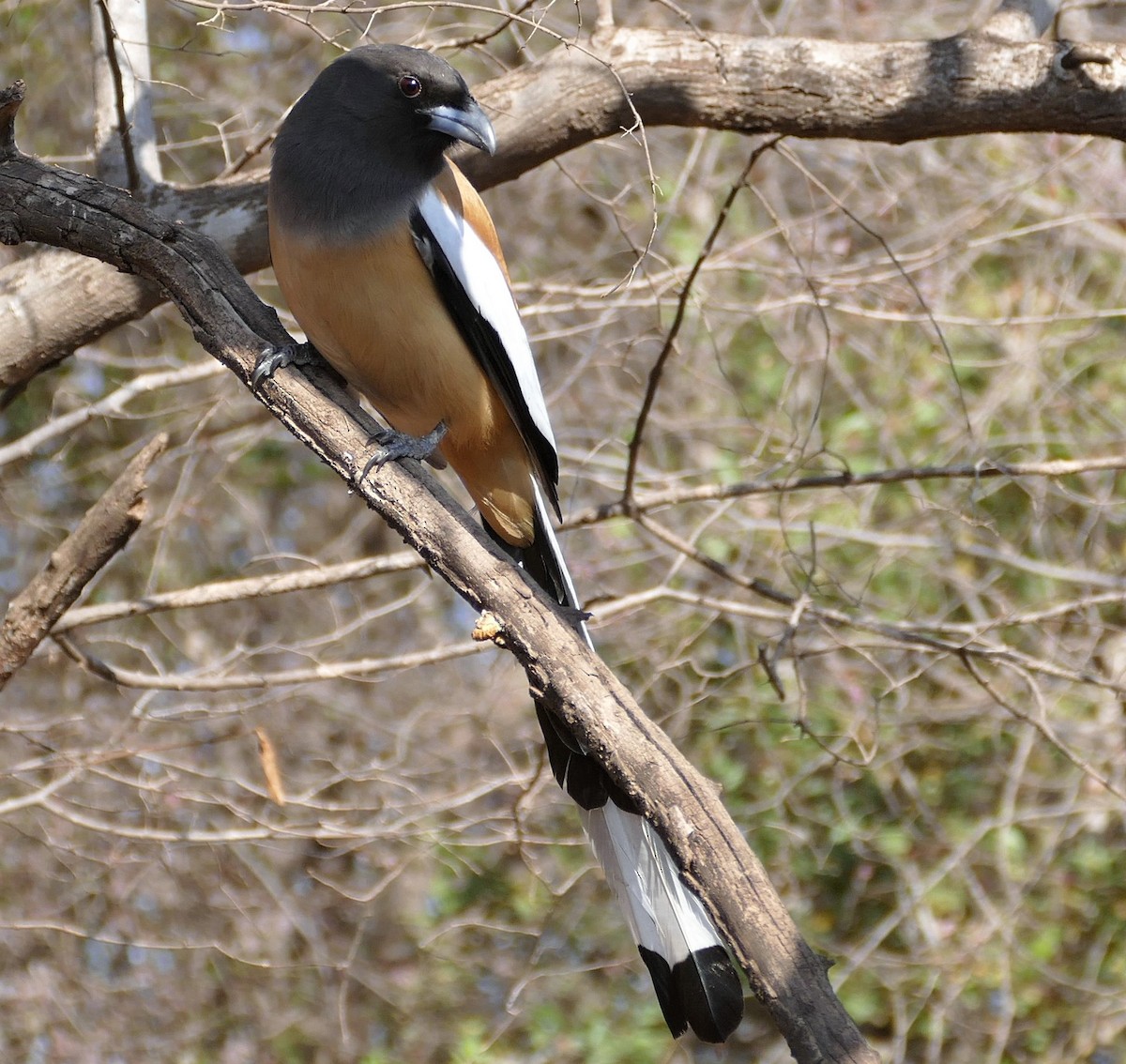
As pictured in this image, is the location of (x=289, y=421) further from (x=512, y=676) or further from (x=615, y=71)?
(x=512, y=676)

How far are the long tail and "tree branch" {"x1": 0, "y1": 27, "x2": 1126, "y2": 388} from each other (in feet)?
5.12

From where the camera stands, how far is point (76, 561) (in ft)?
10.3

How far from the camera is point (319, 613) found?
7.33 meters

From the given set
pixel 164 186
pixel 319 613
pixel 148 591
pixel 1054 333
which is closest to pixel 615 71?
pixel 164 186

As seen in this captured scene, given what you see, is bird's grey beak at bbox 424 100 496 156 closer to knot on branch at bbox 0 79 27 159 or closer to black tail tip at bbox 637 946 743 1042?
knot on branch at bbox 0 79 27 159

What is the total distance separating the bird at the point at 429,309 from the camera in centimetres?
293

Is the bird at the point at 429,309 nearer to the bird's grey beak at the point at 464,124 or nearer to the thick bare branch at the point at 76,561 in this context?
the bird's grey beak at the point at 464,124

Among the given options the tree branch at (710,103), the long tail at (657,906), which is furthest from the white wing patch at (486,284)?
the long tail at (657,906)

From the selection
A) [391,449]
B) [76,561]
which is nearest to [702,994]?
[391,449]

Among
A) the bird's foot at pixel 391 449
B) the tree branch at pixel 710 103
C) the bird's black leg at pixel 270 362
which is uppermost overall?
the tree branch at pixel 710 103

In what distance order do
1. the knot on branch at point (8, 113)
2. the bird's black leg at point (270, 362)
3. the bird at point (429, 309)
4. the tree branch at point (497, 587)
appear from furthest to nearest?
the bird at point (429, 309), the bird's black leg at point (270, 362), the knot on branch at point (8, 113), the tree branch at point (497, 587)

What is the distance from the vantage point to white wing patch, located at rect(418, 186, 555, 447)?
3.11 metres

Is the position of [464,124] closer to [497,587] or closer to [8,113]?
[8,113]

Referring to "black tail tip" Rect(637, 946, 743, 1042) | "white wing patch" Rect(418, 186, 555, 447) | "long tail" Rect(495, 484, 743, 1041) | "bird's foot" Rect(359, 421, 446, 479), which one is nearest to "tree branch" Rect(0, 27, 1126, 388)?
"white wing patch" Rect(418, 186, 555, 447)
